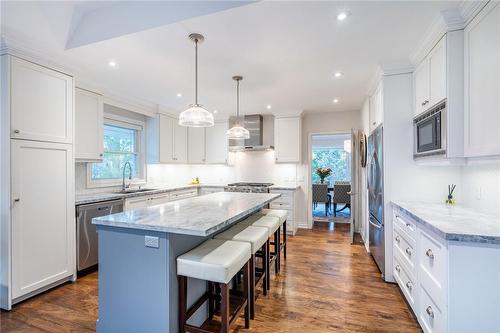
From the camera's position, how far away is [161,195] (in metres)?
4.29

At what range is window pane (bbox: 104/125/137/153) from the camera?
13.4 ft

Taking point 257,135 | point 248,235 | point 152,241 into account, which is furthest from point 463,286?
point 257,135

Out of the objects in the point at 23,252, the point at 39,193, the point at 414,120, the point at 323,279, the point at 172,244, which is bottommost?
the point at 323,279

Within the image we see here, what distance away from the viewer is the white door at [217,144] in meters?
5.58

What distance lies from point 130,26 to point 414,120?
301 centimetres

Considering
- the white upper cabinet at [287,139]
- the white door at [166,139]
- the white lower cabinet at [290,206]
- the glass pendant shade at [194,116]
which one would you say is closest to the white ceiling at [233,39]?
the glass pendant shade at [194,116]

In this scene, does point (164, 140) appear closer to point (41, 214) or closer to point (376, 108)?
point (41, 214)

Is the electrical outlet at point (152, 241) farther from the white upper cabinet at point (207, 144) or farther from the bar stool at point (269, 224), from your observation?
the white upper cabinet at point (207, 144)

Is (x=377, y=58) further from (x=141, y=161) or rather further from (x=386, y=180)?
(x=141, y=161)

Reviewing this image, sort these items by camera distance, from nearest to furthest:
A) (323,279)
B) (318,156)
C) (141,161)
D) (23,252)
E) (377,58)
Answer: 1. (23,252)
2. (377,58)
3. (323,279)
4. (141,161)
5. (318,156)

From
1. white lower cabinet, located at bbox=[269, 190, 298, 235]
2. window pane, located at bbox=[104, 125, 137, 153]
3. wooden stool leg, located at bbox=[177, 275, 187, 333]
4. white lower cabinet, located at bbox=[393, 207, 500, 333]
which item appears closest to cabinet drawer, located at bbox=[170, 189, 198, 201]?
window pane, located at bbox=[104, 125, 137, 153]

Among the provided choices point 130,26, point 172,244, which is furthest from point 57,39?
point 172,244

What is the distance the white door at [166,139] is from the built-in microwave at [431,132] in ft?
13.6

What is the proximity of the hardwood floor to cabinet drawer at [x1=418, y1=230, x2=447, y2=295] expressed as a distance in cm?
55
